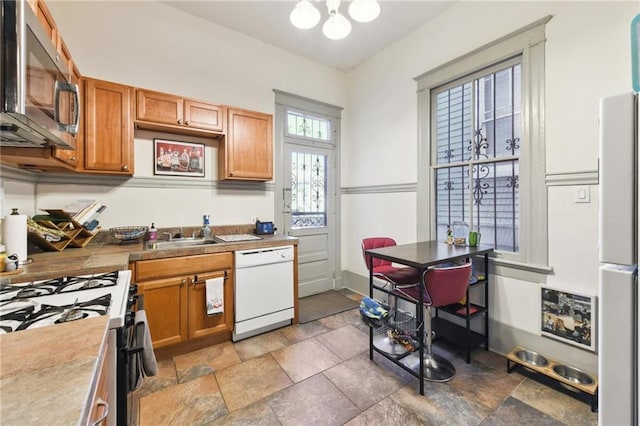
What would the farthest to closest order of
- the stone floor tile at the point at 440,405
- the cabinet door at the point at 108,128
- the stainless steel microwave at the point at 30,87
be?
the cabinet door at the point at 108,128
the stone floor tile at the point at 440,405
the stainless steel microwave at the point at 30,87

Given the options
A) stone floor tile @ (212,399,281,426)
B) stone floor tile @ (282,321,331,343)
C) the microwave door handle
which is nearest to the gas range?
the microwave door handle

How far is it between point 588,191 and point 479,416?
168 cm

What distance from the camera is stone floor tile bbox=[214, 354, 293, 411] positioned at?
1.80 metres

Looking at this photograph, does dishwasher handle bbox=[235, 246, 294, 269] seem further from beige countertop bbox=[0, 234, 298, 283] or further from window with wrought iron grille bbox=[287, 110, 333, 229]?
window with wrought iron grille bbox=[287, 110, 333, 229]

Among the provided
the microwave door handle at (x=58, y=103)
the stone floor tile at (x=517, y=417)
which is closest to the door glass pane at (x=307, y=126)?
the microwave door handle at (x=58, y=103)

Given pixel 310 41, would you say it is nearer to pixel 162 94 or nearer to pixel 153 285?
pixel 162 94

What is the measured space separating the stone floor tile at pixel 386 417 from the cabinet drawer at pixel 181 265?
156 cm

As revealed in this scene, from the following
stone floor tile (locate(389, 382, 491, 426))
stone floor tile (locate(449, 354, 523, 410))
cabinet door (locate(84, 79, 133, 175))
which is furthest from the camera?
cabinet door (locate(84, 79, 133, 175))

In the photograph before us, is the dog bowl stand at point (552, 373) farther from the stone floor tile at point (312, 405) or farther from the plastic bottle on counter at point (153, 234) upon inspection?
the plastic bottle on counter at point (153, 234)

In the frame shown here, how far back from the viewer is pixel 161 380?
196 cm

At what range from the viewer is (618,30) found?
69.2 inches

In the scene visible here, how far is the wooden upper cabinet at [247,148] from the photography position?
2834 mm

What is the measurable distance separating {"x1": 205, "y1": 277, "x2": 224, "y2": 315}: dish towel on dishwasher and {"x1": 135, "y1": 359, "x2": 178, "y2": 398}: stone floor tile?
1.55 ft

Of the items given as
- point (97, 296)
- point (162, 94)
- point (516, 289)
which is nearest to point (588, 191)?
point (516, 289)
